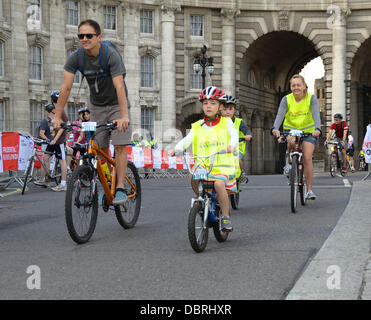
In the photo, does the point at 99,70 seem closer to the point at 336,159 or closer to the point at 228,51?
the point at 336,159

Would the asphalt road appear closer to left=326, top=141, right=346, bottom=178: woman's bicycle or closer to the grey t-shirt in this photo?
the grey t-shirt

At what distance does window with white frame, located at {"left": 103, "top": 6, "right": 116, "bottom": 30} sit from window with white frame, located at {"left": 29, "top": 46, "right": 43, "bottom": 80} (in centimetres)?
459

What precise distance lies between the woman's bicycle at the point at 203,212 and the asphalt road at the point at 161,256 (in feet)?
0.40

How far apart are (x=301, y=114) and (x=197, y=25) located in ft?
104

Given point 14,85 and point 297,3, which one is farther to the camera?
point 297,3

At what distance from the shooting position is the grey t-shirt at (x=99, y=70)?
7023mm

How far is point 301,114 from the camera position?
9.88 metres

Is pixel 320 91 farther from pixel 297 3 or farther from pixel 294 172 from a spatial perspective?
pixel 294 172

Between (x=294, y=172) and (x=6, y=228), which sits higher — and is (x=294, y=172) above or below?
above

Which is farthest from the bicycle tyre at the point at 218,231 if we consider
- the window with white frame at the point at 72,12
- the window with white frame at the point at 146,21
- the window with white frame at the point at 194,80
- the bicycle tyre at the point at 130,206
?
the window with white frame at the point at 194,80

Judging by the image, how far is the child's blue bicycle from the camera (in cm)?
593

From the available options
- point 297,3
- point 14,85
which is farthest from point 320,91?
point 14,85
